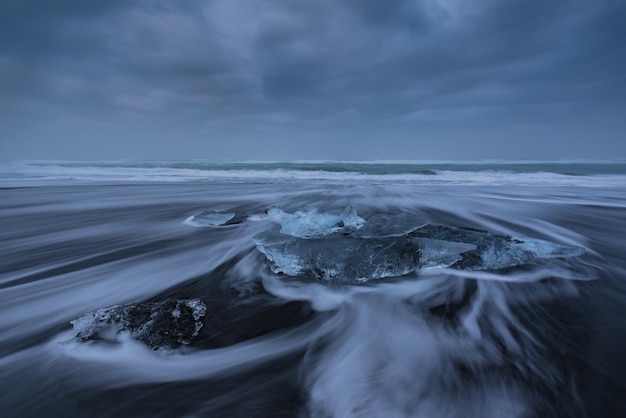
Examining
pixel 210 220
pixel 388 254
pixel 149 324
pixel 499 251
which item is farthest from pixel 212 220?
pixel 499 251

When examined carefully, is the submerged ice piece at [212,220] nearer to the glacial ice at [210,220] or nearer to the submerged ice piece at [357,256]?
the glacial ice at [210,220]

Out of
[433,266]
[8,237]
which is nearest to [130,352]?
[433,266]

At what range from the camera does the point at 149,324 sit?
133 cm

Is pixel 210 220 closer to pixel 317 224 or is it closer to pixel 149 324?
pixel 317 224

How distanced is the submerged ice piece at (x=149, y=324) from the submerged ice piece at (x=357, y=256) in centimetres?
76

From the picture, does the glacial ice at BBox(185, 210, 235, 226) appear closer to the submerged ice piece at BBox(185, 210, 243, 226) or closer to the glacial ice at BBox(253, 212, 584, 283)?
the submerged ice piece at BBox(185, 210, 243, 226)

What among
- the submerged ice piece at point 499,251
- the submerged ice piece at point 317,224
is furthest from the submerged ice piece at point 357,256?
the submerged ice piece at point 317,224

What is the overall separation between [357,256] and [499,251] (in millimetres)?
1222

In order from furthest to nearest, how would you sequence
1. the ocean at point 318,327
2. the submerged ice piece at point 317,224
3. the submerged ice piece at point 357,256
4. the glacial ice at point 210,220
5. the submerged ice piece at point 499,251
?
1. the glacial ice at point 210,220
2. the submerged ice piece at point 317,224
3. the submerged ice piece at point 499,251
4. the submerged ice piece at point 357,256
5. the ocean at point 318,327

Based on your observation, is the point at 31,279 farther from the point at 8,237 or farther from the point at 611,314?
the point at 611,314

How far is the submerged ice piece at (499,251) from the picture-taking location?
208 centimetres

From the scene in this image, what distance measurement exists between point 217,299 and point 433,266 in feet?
5.38

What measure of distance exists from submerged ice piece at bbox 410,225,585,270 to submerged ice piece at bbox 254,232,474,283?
13cm

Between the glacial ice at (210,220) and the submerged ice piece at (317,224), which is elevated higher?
the submerged ice piece at (317,224)
